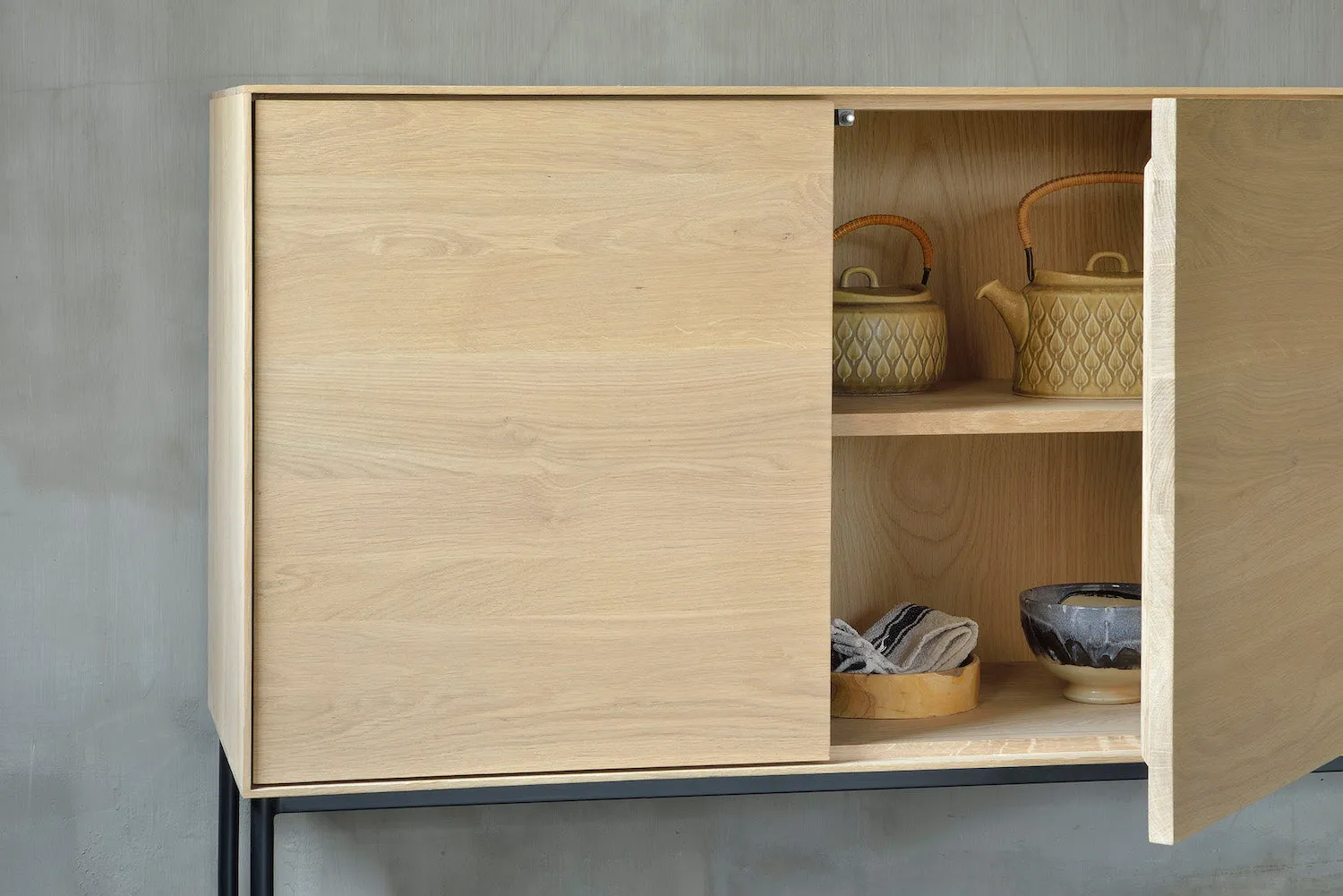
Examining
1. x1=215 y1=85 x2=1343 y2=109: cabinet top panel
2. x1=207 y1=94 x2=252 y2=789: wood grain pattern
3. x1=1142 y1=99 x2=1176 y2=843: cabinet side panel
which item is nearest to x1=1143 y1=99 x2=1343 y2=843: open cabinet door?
x1=1142 y1=99 x2=1176 y2=843: cabinet side panel

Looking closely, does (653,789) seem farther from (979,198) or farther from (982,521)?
(979,198)

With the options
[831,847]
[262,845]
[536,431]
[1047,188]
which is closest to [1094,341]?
[1047,188]

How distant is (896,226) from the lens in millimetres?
1406

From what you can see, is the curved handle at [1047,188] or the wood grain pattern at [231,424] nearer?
the wood grain pattern at [231,424]

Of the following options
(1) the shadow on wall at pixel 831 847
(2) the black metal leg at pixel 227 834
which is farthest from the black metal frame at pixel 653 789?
(1) the shadow on wall at pixel 831 847

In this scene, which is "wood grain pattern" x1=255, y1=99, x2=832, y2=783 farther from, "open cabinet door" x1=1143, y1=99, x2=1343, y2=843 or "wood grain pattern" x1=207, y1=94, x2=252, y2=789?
"open cabinet door" x1=1143, y1=99, x2=1343, y2=843

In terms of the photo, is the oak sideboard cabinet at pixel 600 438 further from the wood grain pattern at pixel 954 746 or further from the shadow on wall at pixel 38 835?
the shadow on wall at pixel 38 835

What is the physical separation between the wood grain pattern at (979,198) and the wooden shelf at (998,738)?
0.36 meters

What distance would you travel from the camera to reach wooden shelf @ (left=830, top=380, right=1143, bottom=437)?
117 cm

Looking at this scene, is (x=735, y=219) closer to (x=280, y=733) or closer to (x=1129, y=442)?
(x=280, y=733)

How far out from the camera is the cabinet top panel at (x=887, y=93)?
3.47 ft

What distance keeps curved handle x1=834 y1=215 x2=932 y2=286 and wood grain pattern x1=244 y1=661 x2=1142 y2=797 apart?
0.42 m

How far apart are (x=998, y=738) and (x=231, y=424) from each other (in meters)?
0.69

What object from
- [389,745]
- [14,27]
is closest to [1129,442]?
[389,745]
